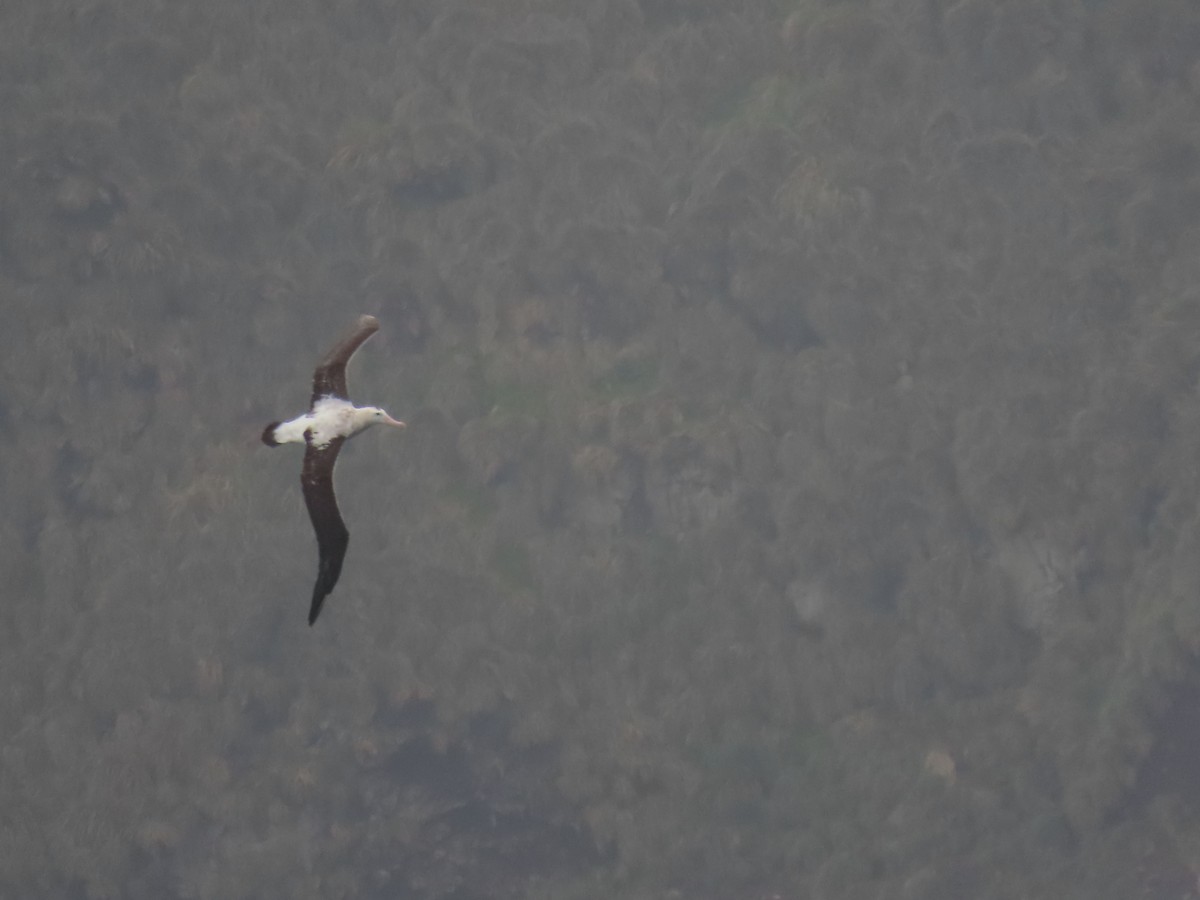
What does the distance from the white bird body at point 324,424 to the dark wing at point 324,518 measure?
10 cm

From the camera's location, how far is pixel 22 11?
2073 inches

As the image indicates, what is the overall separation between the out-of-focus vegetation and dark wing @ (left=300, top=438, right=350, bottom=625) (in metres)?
24.2

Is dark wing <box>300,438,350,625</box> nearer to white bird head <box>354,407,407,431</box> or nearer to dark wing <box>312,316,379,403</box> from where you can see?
white bird head <box>354,407,407,431</box>

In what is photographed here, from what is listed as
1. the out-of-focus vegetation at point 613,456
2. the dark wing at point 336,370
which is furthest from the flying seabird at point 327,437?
the out-of-focus vegetation at point 613,456

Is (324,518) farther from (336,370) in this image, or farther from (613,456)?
(613,456)

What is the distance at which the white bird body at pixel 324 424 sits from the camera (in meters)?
20.0

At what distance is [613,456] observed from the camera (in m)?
46.2

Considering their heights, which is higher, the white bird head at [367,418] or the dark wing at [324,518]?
the white bird head at [367,418]

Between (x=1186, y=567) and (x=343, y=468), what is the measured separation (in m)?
17.7

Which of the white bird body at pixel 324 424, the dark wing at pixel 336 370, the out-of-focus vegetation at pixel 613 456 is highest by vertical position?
the out-of-focus vegetation at pixel 613 456

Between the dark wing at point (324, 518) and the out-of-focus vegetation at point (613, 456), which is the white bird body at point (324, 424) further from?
the out-of-focus vegetation at point (613, 456)

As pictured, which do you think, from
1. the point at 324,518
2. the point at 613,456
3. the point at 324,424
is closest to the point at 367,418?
the point at 324,424

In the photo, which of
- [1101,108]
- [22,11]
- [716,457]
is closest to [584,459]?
[716,457]

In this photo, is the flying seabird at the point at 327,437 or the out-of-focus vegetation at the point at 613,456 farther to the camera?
the out-of-focus vegetation at the point at 613,456
